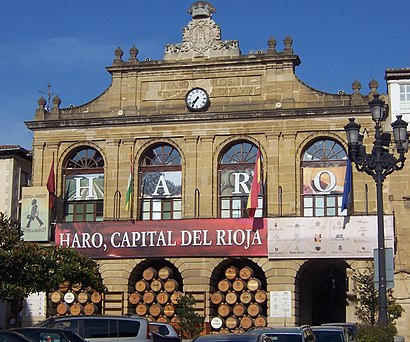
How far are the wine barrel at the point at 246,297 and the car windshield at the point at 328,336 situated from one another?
765 inches

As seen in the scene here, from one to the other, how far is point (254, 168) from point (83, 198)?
909 centimetres

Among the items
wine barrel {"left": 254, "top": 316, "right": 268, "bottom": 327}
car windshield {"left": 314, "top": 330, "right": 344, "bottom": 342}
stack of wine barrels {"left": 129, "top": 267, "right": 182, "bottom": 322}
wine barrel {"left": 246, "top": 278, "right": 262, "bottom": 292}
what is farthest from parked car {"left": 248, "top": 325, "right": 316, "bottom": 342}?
stack of wine barrels {"left": 129, "top": 267, "right": 182, "bottom": 322}

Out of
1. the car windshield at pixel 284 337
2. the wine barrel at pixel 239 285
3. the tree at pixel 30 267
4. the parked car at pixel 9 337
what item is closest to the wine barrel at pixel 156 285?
the wine barrel at pixel 239 285

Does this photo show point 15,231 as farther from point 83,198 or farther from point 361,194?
point 361,194

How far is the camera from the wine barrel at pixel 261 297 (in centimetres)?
4181

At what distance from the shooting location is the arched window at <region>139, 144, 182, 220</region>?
4403 cm

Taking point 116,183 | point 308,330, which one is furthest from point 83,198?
point 308,330

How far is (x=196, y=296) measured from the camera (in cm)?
4250

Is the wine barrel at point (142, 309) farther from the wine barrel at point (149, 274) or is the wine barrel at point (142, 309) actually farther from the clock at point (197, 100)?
the clock at point (197, 100)

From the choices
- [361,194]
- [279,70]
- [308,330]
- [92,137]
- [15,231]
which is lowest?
[308,330]

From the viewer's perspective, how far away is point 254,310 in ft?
137

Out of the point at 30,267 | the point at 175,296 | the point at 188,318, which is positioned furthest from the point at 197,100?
the point at 30,267

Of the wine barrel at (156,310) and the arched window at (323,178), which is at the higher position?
the arched window at (323,178)

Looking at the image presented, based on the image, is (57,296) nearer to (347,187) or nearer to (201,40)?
(201,40)
